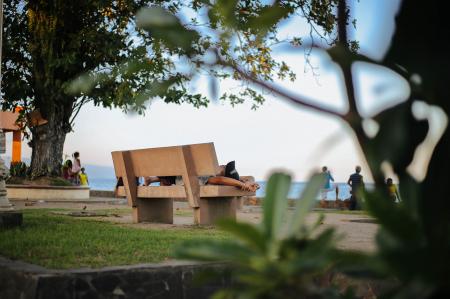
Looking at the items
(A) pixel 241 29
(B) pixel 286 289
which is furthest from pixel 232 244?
(A) pixel 241 29

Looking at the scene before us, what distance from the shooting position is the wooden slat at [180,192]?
755cm

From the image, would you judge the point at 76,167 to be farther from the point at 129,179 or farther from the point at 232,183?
the point at 232,183

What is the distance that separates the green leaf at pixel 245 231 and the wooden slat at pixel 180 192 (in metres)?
6.60

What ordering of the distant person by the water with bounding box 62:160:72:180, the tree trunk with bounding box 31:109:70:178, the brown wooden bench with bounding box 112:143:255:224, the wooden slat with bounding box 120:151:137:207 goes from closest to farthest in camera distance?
the brown wooden bench with bounding box 112:143:255:224 < the wooden slat with bounding box 120:151:137:207 < the tree trunk with bounding box 31:109:70:178 < the distant person by the water with bounding box 62:160:72:180

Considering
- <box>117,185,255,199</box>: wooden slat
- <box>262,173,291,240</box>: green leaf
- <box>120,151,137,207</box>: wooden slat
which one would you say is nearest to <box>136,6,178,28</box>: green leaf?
<box>262,173,291,240</box>: green leaf

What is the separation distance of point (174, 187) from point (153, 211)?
0.96m

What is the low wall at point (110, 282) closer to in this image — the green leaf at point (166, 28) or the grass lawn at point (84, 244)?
the grass lawn at point (84, 244)

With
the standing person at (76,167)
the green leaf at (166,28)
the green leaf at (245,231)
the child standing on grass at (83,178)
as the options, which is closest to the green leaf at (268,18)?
the green leaf at (166,28)

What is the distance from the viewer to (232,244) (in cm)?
95

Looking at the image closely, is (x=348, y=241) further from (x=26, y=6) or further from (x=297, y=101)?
(x=26, y=6)

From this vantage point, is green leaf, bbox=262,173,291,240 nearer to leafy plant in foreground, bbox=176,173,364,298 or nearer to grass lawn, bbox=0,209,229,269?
leafy plant in foreground, bbox=176,173,364,298

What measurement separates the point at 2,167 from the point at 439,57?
24.1ft

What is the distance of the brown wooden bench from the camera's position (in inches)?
300

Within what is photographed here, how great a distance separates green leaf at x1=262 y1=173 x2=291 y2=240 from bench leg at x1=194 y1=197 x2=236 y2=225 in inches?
265
